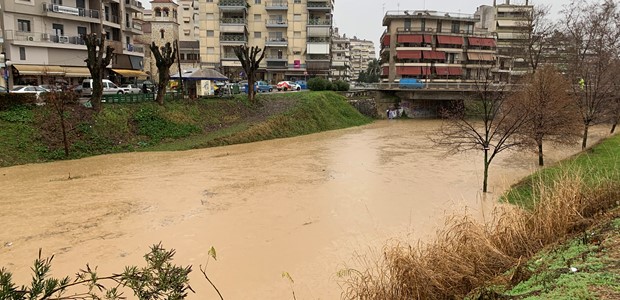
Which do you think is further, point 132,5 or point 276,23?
point 276,23

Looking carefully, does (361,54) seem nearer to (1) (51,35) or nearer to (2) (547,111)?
(1) (51,35)

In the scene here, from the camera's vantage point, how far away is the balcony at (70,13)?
3403 centimetres

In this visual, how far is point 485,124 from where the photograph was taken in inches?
589

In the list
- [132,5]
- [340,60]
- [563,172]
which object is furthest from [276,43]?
[563,172]

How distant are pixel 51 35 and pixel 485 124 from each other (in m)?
35.0

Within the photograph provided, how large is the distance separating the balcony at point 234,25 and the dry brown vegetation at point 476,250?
5324 cm

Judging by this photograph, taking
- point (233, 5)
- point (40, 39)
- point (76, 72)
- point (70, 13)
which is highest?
point (233, 5)

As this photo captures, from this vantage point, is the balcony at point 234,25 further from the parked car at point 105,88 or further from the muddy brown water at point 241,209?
the muddy brown water at point 241,209

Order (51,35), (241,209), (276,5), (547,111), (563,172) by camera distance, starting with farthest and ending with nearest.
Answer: (276,5)
(51,35)
(547,111)
(241,209)
(563,172)

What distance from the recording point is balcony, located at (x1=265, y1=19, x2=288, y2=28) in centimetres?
5653

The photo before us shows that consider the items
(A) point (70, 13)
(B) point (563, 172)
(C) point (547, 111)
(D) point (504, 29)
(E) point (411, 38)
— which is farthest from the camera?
(D) point (504, 29)

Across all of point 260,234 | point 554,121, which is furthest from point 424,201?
point 554,121

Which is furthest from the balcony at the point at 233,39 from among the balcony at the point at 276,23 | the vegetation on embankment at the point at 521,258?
the vegetation on embankment at the point at 521,258

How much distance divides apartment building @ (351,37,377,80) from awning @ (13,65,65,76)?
3943 inches
